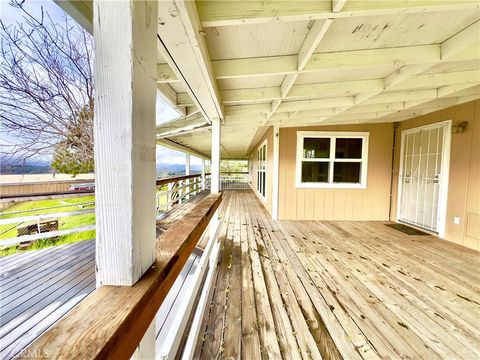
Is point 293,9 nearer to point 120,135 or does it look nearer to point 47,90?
point 120,135

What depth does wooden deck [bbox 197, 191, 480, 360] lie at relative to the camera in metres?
1.41

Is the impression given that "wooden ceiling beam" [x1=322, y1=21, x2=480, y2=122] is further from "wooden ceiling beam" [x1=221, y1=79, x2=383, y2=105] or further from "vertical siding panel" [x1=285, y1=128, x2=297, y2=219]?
"vertical siding panel" [x1=285, y1=128, x2=297, y2=219]

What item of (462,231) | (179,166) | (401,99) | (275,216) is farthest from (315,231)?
(179,166)

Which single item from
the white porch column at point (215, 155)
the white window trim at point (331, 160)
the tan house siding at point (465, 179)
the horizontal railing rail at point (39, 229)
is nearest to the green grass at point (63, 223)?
the horizontal railing rail at point (39, 229)

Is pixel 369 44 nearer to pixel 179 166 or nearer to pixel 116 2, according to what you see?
pixel 116 2

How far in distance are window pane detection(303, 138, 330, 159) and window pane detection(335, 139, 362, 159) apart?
262mm

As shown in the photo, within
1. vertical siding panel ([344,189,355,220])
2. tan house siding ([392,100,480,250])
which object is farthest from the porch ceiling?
vertical siding panel ([344,189,355,220])

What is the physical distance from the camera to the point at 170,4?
831 millimetres

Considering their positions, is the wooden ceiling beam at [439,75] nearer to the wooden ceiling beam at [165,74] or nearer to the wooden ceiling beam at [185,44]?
the wooden ceiling beam at [185,44]

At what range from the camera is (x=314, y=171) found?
4.86 meters

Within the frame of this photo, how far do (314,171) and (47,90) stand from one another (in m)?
4.77

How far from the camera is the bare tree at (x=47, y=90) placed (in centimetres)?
80

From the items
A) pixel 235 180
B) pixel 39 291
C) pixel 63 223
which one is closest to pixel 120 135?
pixel 39 291

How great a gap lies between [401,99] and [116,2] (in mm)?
3612
